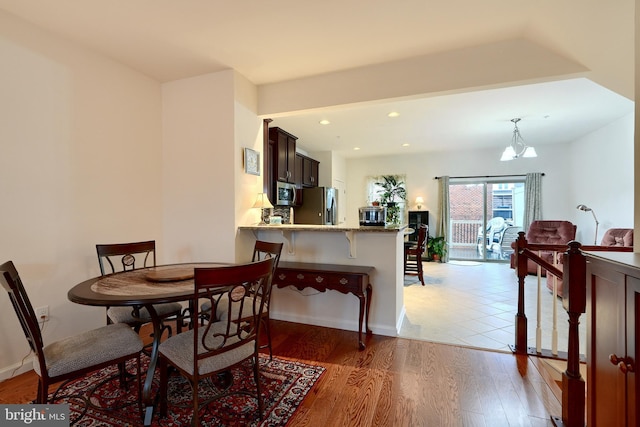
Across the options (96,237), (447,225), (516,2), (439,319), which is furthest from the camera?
Answer: (447,225)

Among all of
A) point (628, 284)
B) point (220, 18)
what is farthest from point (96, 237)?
point (628, 284)

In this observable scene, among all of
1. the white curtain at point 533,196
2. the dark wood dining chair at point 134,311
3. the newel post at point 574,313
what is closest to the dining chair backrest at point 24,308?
the dark wood dining chair at point 134,311

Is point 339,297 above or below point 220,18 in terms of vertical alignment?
below

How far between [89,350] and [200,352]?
559 millimetres

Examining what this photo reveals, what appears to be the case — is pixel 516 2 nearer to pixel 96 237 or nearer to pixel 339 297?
pixel 339 297

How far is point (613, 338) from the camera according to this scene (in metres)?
1.10

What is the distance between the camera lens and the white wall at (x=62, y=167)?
82.0 inches

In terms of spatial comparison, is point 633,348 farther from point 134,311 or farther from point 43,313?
point 43,313

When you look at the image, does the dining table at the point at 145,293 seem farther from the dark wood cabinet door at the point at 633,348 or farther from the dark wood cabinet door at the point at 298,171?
the dark wood cabinet door at the point at 298,171

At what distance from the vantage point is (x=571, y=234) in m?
5.11

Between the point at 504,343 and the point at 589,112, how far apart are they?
389 centimetres

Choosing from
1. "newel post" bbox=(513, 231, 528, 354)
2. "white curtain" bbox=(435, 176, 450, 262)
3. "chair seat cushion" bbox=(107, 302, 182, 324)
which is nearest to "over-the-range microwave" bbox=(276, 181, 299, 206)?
"chair seat cushion" bbox=(107, 302, 182, 324)

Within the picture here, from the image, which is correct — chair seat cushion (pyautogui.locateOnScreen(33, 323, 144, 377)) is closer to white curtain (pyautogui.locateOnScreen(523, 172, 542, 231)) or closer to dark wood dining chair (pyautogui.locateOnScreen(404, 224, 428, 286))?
dark wood dining chair (pyautogui.locateOnScreen(404, 224, 428, 286))

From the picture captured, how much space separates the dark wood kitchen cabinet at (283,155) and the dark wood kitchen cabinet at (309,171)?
54 cm
